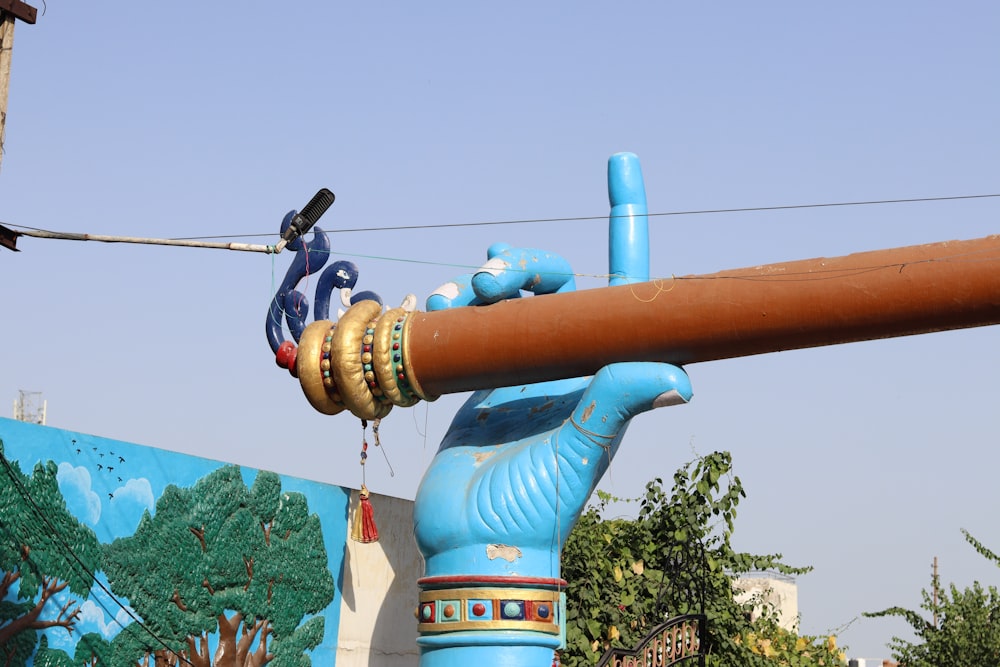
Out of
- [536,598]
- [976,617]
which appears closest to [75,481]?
[536,598]

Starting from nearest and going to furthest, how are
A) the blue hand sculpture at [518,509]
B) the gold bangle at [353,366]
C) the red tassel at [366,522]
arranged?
the blue hand sculpture at [518,509]
the gold bangle at [353,366]
the red tassel at [366,522]

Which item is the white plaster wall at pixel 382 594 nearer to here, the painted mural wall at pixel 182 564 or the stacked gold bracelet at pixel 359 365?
the painted mural wall at pixel 182 564

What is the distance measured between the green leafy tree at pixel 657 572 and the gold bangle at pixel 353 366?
9.94 feet

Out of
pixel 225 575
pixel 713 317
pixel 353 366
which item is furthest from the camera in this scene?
pixel 225 575

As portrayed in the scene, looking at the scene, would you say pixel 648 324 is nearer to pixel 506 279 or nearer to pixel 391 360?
pixel 506 279

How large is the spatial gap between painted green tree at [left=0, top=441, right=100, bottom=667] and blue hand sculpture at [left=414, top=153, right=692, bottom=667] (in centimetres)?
176

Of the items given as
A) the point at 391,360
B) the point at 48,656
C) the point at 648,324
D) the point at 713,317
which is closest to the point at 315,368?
the point at 391,360

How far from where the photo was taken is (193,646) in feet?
26.2

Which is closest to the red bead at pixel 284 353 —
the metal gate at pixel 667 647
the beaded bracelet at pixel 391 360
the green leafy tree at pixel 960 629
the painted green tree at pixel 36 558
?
the beaded bracelet at pixel 391 360

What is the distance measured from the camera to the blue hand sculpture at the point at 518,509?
714cm

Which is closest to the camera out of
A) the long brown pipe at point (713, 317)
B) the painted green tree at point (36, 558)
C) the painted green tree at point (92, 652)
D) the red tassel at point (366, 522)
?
the long brown pipe at point (713, 317)

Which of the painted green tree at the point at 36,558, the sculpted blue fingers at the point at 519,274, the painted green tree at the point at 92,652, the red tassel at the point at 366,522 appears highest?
the sculpted blue fingers at the point at 519,274

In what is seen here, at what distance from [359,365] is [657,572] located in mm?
3991

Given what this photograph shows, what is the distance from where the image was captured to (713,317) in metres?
6.96
